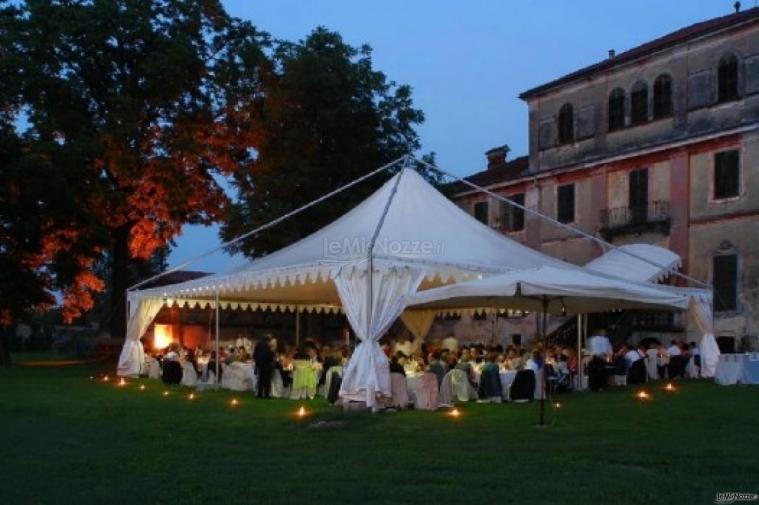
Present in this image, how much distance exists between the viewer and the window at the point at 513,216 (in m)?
34.5

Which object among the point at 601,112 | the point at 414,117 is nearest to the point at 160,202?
the point at 414,117

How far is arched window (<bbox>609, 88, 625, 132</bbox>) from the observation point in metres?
30.1

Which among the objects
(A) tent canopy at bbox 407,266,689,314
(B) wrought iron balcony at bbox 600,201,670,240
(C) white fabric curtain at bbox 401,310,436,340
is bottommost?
(C) white fabric curtain at bbox 401,310,436,340

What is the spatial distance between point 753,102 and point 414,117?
10519 millimetres

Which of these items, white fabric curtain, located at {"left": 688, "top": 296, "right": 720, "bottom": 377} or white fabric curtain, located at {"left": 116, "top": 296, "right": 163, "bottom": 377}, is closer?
white fabric curtain, located at {"left": 688, "top": 296, "right": 720, "bottom": 377}

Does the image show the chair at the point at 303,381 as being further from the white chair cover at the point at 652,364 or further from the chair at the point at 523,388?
the white chair cover at the point at 652,364

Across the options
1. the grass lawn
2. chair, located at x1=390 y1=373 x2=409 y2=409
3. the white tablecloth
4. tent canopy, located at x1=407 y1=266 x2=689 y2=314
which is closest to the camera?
the grass lawn

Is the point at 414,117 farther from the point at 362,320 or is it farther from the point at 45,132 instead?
the point at 362,320

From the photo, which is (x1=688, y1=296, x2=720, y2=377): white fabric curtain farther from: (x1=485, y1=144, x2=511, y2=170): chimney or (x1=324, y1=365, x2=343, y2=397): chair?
(x1=485, y1=144, x2=511, y2=170): chimney

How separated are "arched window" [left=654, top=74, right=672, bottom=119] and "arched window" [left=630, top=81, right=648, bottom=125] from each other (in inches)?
15.9

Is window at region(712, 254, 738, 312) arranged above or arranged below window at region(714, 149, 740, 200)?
below

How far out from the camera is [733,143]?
26219 mm

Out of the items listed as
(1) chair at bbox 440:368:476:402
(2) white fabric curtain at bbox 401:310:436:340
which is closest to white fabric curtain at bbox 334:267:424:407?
(1) chair at bbox 440:368:476:402

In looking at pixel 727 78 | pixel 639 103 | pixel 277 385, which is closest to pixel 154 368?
pixel 277 385
